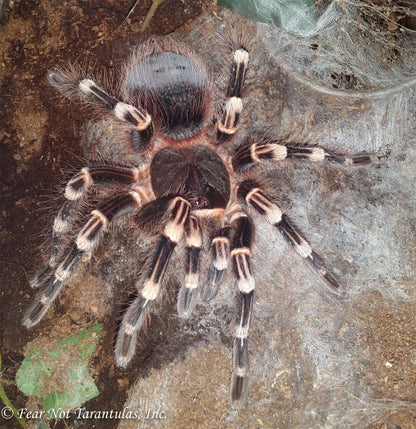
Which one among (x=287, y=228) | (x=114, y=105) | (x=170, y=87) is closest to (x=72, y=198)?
(x=114, y=105)

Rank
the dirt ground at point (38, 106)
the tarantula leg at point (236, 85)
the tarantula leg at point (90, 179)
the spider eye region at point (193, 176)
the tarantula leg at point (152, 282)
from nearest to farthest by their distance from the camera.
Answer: the tarantula leg at point (152, 282) < the tarantula leg at point (90, 179) < the tarantula leg at point (236, 85) < the spider eye region at point (193, 176) < the dirt ground at point (38, 106)

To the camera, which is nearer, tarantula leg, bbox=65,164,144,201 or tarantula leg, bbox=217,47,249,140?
tarantula leg, bbox=65,164,144,201

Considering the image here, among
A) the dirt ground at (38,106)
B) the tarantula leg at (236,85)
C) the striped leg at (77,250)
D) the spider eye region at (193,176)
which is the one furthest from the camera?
the dirt ground at (38,106)

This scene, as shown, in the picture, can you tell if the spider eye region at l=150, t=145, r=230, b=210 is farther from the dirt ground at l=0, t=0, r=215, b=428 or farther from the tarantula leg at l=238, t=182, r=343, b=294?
the dirt ground at l=0, t=0, r=215, b=428

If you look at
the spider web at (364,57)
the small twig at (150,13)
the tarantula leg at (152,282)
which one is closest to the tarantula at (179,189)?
the tarantula leg at (152,282)

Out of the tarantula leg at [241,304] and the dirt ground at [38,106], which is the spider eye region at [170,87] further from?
the tarantula leg at [241,304]

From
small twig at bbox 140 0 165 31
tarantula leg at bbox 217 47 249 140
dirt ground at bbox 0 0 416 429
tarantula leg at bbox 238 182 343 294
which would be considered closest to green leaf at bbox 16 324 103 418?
dirt ground at bbox 0 0 416 429
